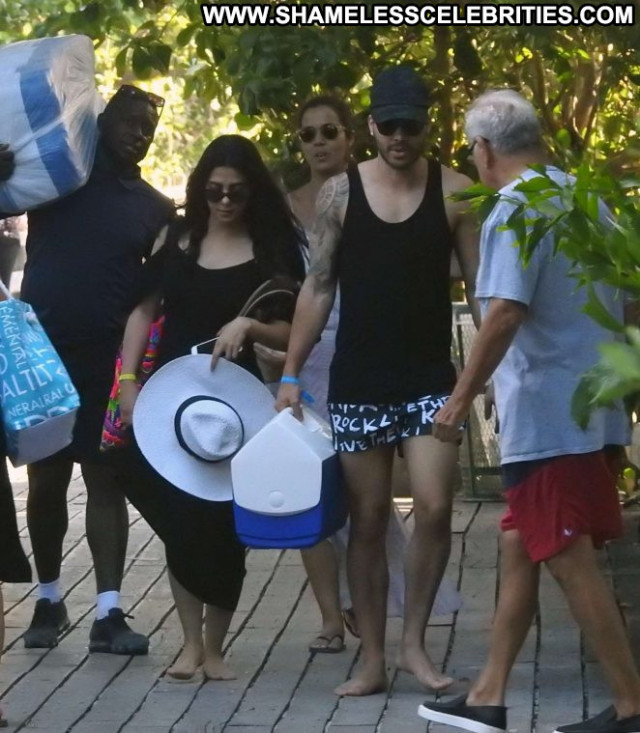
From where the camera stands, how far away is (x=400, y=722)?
5.09 metres

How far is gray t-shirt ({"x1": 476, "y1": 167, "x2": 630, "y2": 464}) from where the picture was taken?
183 inches

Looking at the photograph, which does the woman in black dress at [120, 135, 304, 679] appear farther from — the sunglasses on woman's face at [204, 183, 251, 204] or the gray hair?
the gray hair

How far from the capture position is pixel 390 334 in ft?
17.3

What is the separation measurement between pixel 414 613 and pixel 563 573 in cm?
82

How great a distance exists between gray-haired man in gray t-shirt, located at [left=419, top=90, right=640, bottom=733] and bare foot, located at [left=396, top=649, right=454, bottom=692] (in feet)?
1.30

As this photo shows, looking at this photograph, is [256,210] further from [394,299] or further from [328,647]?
[328,647]

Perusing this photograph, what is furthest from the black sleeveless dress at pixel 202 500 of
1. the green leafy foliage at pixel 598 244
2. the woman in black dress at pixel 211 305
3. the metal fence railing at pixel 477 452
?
the metal fence railing at pixel 477 452

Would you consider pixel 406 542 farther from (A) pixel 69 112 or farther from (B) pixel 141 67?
(B) pixel 141 67

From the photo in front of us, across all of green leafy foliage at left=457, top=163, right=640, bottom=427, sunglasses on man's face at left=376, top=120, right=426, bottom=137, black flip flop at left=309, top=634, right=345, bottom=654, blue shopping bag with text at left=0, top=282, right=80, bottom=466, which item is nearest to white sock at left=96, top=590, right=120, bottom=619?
black flip flop at left=309, top=634, right=345, bottom=654

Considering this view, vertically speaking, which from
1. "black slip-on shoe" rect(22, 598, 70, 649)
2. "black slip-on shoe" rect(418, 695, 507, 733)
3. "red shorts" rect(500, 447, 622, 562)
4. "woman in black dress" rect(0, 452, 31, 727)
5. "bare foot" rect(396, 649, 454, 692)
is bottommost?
"black slip-on shoe" rect(22, 598, 70, 649)

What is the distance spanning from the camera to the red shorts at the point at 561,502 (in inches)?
184

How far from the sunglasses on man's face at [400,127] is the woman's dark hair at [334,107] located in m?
0.90

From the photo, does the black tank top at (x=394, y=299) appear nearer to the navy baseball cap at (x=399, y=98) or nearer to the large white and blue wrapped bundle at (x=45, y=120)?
the navy baseball cap at (x=399, y=98)

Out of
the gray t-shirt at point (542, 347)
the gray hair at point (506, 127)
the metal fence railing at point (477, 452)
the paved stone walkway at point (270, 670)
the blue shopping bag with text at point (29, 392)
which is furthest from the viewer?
the metal fence railing at point (477, 452)
